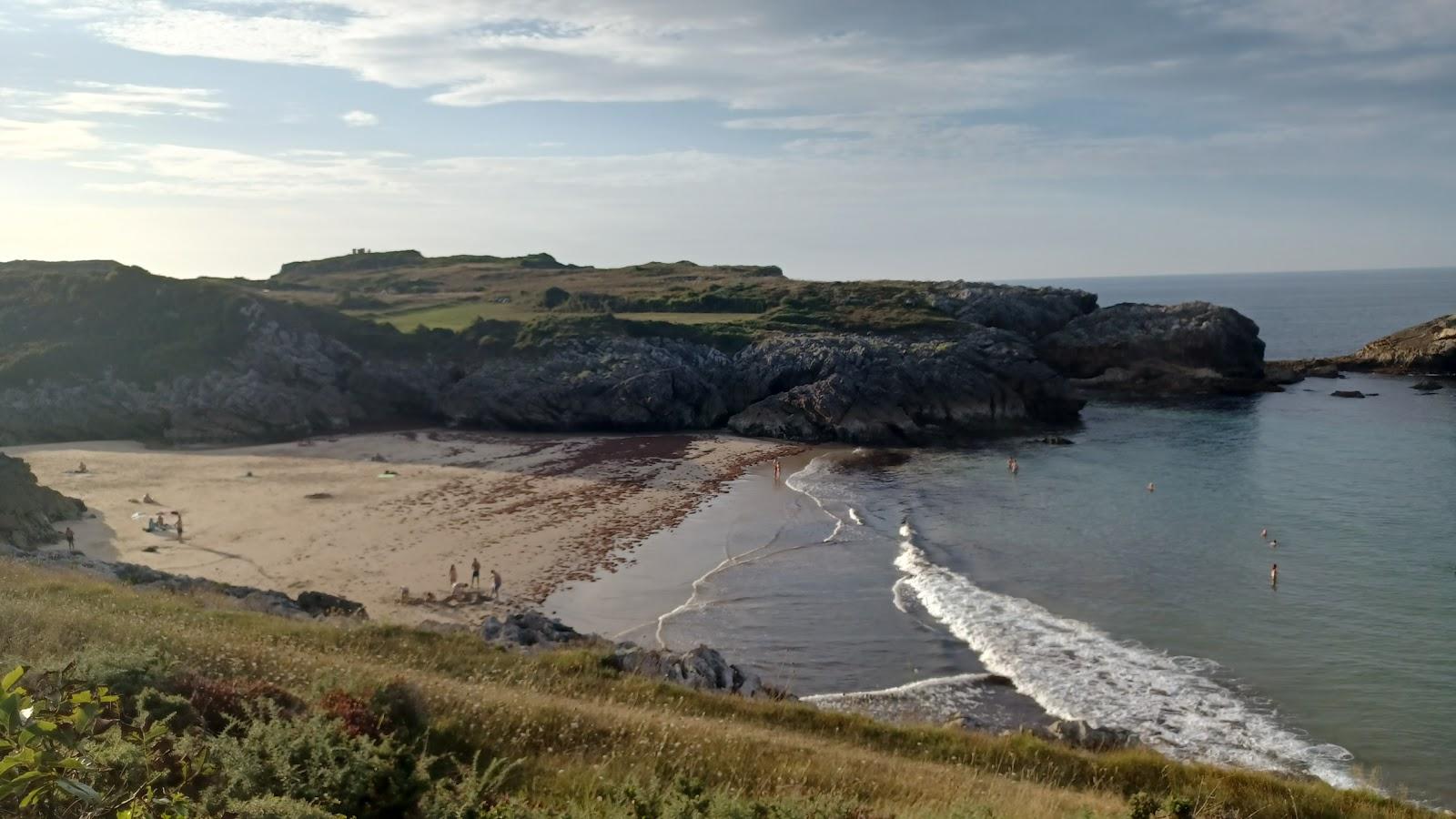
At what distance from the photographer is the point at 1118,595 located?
26750 mm

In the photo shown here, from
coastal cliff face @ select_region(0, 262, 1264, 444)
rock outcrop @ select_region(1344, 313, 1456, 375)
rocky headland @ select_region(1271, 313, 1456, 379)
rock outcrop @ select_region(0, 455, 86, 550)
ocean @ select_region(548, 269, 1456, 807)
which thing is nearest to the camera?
ocean @ select_region(548, 269, 1456, 807)

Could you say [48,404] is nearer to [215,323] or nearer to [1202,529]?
[215,323]

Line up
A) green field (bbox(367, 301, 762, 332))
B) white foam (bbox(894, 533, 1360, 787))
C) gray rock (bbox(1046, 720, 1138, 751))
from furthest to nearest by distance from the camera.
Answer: green field (bbox(367, 301, 762, 332)) → white foam (bbox(894, 533, 1360, 787)) → gray rock (bbox(1046, 720, 1138, 751))

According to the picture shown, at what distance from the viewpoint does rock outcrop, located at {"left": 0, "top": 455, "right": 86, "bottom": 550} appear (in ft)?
92.3

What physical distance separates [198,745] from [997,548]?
92.5ft

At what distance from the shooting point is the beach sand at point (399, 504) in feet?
91.0

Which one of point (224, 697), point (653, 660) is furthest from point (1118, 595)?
point (224, 697)

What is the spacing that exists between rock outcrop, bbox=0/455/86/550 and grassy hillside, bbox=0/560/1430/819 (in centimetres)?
1573

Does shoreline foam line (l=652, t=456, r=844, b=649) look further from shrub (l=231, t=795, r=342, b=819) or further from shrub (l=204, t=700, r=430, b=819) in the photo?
shrub (l=231, t=795, r=342, b=819)

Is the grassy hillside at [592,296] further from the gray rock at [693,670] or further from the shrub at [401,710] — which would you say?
the shrub at [401,710]

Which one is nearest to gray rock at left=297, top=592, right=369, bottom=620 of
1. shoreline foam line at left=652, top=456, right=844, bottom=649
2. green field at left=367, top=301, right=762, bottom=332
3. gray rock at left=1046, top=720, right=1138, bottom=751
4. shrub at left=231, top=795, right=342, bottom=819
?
shoreline foam line at left=652, top=456, right=844, bottom=649

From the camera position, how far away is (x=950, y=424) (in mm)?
58031

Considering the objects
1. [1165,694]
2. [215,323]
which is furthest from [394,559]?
[215,323]

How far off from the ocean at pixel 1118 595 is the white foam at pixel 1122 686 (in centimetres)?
7
